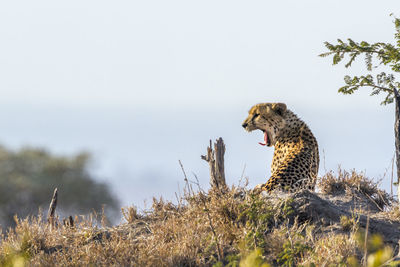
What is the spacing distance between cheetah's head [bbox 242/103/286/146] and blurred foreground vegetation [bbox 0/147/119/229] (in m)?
17.1

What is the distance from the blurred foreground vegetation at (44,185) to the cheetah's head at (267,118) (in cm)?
1714

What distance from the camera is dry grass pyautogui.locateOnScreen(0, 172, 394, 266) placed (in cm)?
738

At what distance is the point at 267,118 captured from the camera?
10.2 meters

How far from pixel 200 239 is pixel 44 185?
1945 cm

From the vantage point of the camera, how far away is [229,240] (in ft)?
25.8

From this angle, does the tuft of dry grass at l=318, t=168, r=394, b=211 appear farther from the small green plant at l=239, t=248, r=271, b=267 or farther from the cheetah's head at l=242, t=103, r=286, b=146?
the small green plant at l=239, t=248, r=271, b=267

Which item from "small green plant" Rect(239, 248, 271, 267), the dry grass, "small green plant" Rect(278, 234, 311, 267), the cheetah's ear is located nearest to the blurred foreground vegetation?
the cheetah's ear

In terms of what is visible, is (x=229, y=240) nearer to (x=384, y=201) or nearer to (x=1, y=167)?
(x=384, y=201)

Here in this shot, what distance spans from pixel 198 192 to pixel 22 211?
19603 mm

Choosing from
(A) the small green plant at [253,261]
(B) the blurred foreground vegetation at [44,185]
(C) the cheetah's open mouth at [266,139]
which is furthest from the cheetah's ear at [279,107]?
(B) the blurred foreground vegetation at [44,185]

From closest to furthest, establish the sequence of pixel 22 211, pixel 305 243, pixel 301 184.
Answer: pixel 305 243
pixel 301 184
pixel 22 211

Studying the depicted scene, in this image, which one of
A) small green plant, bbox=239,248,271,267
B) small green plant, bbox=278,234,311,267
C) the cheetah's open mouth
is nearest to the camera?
small green plant, bbox=239,248,271,267

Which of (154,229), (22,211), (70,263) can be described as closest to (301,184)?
(154,229)

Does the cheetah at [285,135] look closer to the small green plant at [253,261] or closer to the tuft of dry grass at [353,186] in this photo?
the tuft of dry grass at [353,186]
